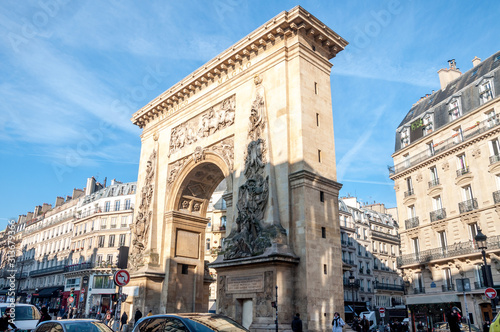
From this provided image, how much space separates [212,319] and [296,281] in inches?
372

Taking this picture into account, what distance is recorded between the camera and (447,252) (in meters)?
27.7

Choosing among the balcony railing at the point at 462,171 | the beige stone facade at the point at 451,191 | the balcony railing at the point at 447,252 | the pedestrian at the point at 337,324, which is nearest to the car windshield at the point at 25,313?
the pedestrian at the point at 337,324

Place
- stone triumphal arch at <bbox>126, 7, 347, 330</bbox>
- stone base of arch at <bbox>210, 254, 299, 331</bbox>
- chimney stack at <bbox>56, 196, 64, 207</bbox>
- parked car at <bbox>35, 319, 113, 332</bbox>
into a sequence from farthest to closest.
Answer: chimney stack at <bbox>56, 196, 64, 207</bbox>
stone triumphal arch at <bbox>126, 7, 347, 330</bbox>
stone base of arch at <bbox>210, 254, 299, 331</bbox>
parked car at <bbox>35, 319, 113, 332</bbox>

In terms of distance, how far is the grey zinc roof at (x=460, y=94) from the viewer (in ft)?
93.5

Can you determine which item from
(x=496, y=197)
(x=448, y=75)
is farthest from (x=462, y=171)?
(x=448, y=75)

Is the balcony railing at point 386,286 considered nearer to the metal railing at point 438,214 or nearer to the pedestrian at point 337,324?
the metal railing at point 438,214

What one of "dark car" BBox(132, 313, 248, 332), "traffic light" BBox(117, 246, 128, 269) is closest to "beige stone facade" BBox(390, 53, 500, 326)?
"traffic light" BBox(117, 246, 128, 269)

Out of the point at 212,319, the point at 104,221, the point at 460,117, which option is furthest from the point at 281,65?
the point at 104,221

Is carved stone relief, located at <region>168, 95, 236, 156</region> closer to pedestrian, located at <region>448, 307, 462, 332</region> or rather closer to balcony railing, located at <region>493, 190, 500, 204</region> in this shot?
pedestrian, located at <region>448, 307, 462, 332</region>

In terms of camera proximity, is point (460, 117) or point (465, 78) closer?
point (460, 117)

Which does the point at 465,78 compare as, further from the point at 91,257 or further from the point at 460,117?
the point at 91,257

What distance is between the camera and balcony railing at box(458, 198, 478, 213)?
26.4 meters

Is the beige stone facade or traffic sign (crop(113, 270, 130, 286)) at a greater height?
the beige stone facade

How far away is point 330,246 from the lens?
17.5m
